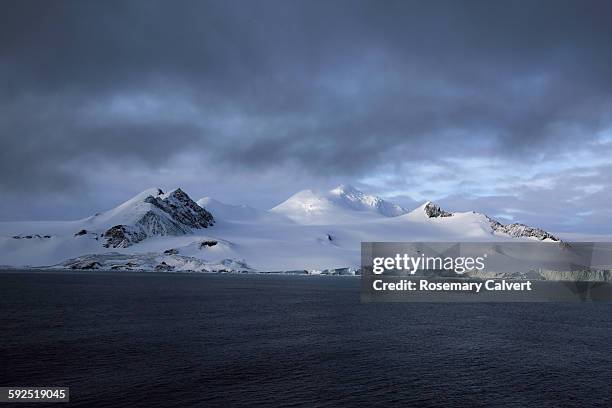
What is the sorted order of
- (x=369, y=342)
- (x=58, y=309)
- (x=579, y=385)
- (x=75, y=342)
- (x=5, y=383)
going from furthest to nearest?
(x=58, y=309) < (x=369, y=342) < (x=75, y=342) < (x=579, y=385) < (x=5, y=383)

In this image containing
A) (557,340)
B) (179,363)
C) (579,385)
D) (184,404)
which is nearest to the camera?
(184,404)

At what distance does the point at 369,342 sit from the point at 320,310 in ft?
134

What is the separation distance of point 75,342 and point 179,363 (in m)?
17.2

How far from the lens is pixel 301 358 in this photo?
2069 inches

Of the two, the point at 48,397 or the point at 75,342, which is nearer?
the point at 48,397

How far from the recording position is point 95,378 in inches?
1652

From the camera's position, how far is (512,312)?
358 ft

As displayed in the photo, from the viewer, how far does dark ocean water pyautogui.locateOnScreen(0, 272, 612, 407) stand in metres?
39.0

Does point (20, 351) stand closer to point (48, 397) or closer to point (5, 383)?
point (5, 383)

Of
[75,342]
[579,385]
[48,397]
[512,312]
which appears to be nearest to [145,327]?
[75,342]

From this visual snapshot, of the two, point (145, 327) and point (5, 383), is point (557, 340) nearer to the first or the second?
point (145, 327)

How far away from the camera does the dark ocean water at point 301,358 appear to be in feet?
128

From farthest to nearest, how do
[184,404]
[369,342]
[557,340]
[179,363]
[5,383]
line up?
[557,340], [369,342], [179,363], [5,383], [184,404]

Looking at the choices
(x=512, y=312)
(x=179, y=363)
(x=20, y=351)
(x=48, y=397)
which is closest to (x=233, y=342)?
(x=179, y=363)
